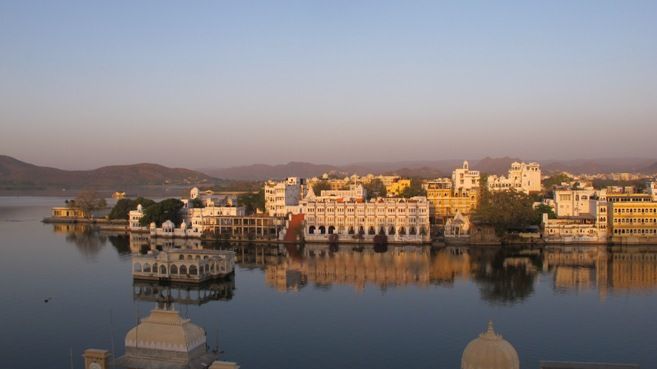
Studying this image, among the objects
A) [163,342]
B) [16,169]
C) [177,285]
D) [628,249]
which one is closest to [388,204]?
[628,249]

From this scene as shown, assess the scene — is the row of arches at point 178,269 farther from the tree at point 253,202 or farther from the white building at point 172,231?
the tree at point 253,202

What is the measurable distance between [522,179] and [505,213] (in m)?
15.0

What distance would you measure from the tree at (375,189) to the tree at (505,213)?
15.2m

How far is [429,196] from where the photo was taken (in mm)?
42312

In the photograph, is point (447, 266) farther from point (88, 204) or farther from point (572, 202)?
point (88, 204)

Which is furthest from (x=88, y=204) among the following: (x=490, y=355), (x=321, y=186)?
(x=490, y=355)

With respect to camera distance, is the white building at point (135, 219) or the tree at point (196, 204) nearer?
the white building at point (135, 219)

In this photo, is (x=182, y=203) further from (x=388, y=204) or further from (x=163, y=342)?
(x=163, y=342)

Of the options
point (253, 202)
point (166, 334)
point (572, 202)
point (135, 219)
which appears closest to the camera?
point (166, 334)

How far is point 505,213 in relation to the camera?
3384 centimetres

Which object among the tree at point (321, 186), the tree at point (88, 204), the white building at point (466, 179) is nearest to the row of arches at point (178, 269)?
the white building at point (466, 179)

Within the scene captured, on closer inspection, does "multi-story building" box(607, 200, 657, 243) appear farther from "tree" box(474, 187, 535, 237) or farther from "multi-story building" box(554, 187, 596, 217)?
"tree" box(474, 187, 535, 237)

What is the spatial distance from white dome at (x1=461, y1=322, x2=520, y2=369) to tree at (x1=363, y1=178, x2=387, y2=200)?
1609 inches

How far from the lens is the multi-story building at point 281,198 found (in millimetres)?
39406
